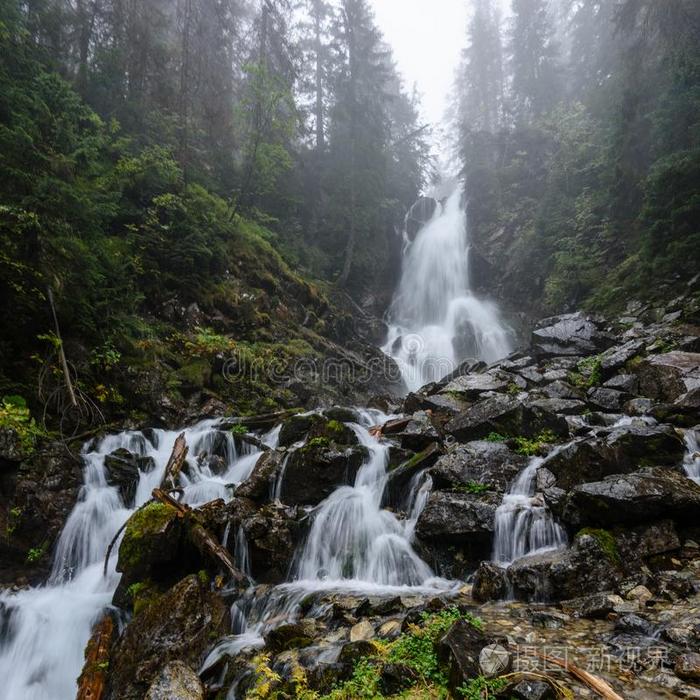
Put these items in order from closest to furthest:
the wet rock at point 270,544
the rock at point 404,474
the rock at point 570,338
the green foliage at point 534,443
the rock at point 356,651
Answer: the rock at point 356,651 < the wet rock at point 270,544 < the green foliage at point 534,443 < the rock at point 404,474 < the rock at point 570,338

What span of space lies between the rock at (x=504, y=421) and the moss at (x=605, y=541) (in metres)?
2.81

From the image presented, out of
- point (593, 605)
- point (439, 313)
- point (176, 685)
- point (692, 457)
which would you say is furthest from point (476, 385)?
point (439, 313)

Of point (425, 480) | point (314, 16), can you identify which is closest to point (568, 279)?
point (425, 480)

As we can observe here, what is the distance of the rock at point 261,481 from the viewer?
677 centimetres

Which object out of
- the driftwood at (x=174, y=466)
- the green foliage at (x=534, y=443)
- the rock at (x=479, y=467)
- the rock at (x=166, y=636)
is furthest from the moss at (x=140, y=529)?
the green foliage at (x=534, y=443)

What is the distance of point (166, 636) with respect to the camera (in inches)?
161

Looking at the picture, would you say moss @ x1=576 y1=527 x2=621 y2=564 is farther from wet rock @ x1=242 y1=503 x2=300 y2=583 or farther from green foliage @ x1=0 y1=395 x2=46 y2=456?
green foliage @ x1=0 y1=395 x2=46 y2=456

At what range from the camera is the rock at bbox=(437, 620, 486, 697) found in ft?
8.06

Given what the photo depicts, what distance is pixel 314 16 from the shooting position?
27.0m

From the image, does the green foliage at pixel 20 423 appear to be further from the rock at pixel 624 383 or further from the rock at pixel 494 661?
the rock at pixel 624 383

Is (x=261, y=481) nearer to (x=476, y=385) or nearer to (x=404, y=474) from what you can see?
(x=404, y=474)

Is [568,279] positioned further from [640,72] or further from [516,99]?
[516,99]

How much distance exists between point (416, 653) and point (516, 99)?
34.5 metres

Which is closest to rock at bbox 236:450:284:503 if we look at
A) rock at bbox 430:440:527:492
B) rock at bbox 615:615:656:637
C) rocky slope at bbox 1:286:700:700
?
rocky slope at bbox 1:286:700:700
